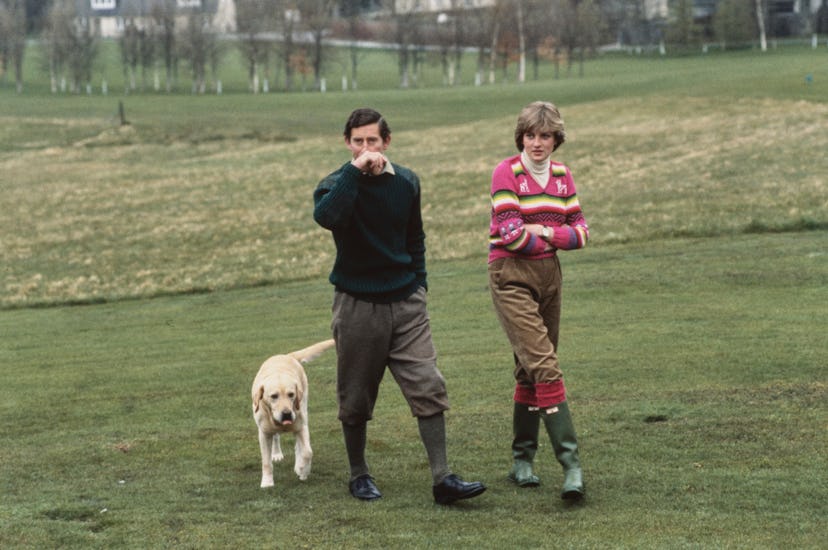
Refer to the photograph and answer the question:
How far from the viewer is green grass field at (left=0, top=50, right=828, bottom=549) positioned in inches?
270

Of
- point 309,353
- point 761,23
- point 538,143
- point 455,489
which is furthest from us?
point 761,23

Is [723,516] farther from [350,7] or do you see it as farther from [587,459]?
[350,7]

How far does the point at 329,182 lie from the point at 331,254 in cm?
1927

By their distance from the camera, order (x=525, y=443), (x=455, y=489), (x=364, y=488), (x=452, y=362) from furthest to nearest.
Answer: (x=452, y=362) → (x=525, y=443) → (x=364, y=488) → (x=455, y=489)

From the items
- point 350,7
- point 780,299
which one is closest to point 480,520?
point 780,299

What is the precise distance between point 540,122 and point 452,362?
5668 millimetres

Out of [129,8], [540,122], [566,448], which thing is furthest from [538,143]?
[129,8]

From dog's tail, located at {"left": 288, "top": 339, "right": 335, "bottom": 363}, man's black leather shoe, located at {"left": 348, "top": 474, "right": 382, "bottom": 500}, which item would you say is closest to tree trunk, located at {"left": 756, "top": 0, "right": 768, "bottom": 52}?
dog's tail, located at {"left": 288, "top": 339, "right": 335, "bottom": 363}

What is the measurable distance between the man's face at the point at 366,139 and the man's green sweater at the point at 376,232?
0.14m

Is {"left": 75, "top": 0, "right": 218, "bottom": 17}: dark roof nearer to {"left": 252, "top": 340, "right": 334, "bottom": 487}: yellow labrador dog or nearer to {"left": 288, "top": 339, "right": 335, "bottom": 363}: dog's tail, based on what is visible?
{"left": 288, "top": 339, "right": 335, "bottom": 363}: dog's tail

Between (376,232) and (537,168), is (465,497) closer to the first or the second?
(376,232)

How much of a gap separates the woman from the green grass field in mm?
618

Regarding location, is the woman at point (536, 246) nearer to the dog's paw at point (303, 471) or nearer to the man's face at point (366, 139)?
the man's face at point (366, 139)

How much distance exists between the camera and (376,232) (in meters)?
7.21
